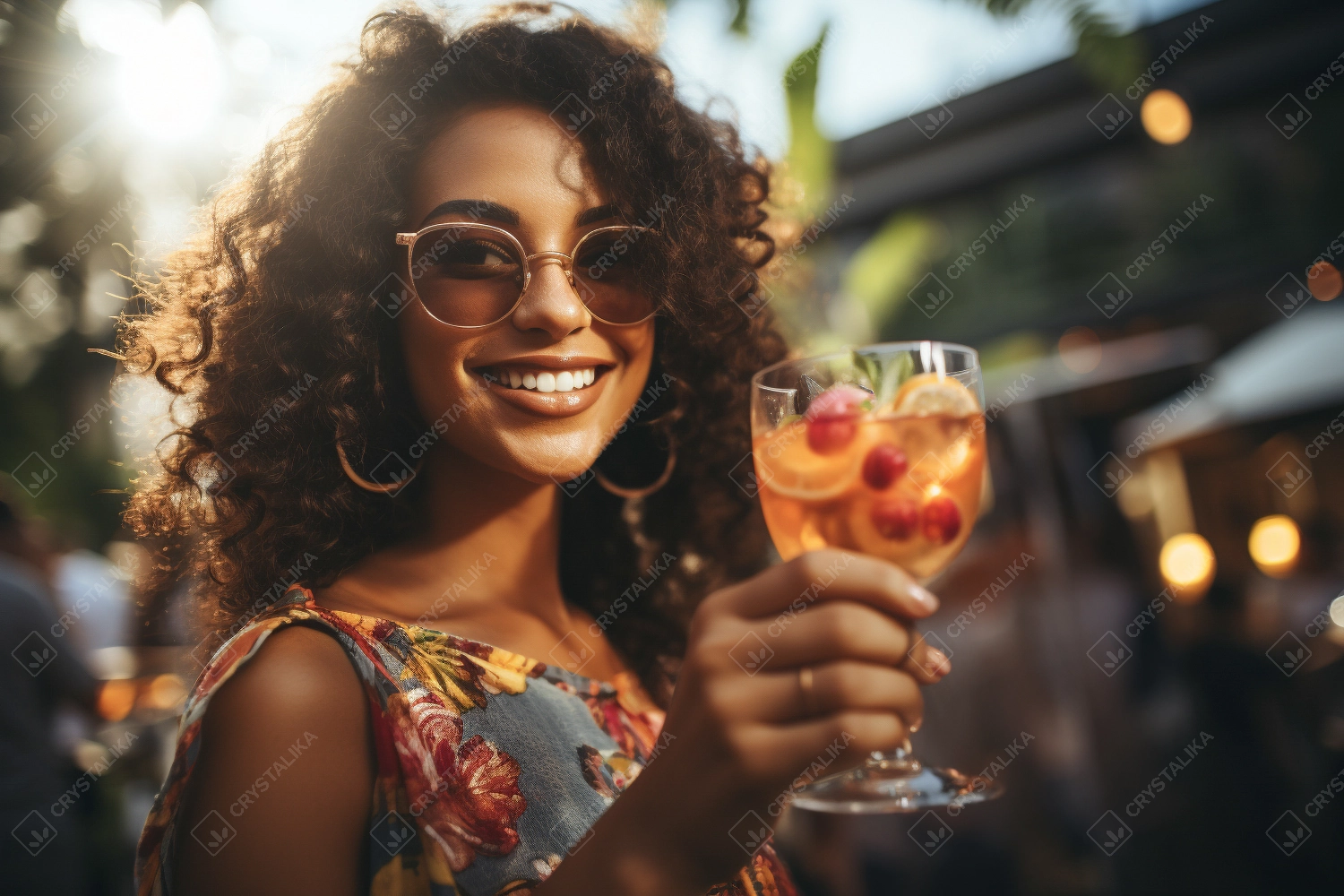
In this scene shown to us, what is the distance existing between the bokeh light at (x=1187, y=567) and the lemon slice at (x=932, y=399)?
6.81m

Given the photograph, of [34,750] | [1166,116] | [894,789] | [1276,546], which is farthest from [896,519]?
[1276,546]

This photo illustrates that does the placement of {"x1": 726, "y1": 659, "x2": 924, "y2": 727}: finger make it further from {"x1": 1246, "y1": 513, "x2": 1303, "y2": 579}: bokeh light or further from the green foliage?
{"x1": 1246, "y1": 513, "x2": 1303, "y2": 579}: bokeh light

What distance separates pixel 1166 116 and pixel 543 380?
669 cm

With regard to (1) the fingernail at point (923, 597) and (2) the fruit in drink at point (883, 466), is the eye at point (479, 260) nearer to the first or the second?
(2) the fruit in drink at point (883, 466)

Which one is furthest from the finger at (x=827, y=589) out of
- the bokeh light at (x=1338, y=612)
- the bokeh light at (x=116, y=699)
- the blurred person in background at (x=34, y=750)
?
Answer: the bokeh light at (x=1338, y=612)

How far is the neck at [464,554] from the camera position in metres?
1.42

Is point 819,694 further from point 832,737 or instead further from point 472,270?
point 472,270

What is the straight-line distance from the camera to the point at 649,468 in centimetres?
201

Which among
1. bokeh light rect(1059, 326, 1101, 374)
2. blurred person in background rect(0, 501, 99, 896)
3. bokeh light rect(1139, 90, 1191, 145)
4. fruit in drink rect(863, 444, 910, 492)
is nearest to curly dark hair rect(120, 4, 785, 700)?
fruit in drink rect(863, 444, 910, 492)

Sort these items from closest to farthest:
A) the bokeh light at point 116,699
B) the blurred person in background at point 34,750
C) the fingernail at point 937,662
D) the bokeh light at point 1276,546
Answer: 1. the fingernail at point 937,662
2. the blurred person in background at point 34,750
3. the bokeh light at point 116,699
4. the bokeh light at point 1276,546

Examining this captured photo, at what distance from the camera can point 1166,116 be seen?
6160 mm

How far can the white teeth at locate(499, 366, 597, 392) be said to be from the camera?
1.32m

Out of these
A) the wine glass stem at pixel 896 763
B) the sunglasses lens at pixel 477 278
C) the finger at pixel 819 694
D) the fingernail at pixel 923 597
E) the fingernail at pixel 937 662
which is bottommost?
the wine glass stem at pixel 896 763

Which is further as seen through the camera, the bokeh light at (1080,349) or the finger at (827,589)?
the bokeh light at (1080,349)
